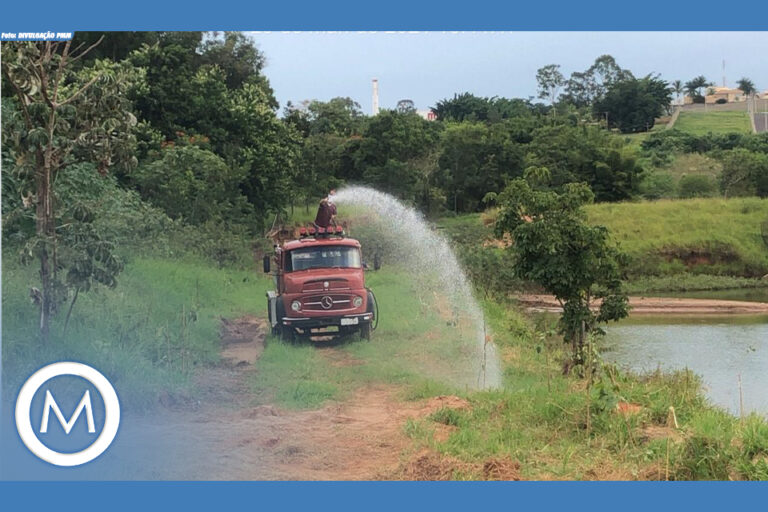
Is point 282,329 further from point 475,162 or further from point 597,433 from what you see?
point 597,433

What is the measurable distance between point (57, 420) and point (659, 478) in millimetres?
4468

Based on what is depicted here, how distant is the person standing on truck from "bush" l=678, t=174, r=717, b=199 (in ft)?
11.2

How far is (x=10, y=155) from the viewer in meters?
8.88

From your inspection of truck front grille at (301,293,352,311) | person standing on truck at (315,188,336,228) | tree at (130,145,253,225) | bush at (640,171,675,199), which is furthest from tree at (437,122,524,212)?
tree at (130,145,253,225)

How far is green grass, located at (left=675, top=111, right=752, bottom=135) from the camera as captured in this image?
9906 millimetres

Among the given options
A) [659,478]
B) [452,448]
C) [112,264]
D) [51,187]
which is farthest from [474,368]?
[51,187]

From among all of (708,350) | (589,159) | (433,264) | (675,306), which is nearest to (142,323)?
(433,264)

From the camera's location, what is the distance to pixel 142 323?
9258 mm

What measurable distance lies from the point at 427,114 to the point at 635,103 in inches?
77.5

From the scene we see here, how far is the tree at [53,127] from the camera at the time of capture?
8656 mm

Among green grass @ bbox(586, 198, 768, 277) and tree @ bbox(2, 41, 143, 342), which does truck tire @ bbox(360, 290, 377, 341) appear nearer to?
tree @ bbox(2, 41, 143, 342)

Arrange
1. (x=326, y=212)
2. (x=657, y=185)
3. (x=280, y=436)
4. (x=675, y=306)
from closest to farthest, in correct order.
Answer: (x=280, y=436), (x=326, y=212), (x=657, y=185), (x=675, y=306)

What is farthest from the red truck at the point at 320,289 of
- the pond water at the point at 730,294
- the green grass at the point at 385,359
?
the pond water at the point at 730,294

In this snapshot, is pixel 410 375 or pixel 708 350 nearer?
pixel 410 375
